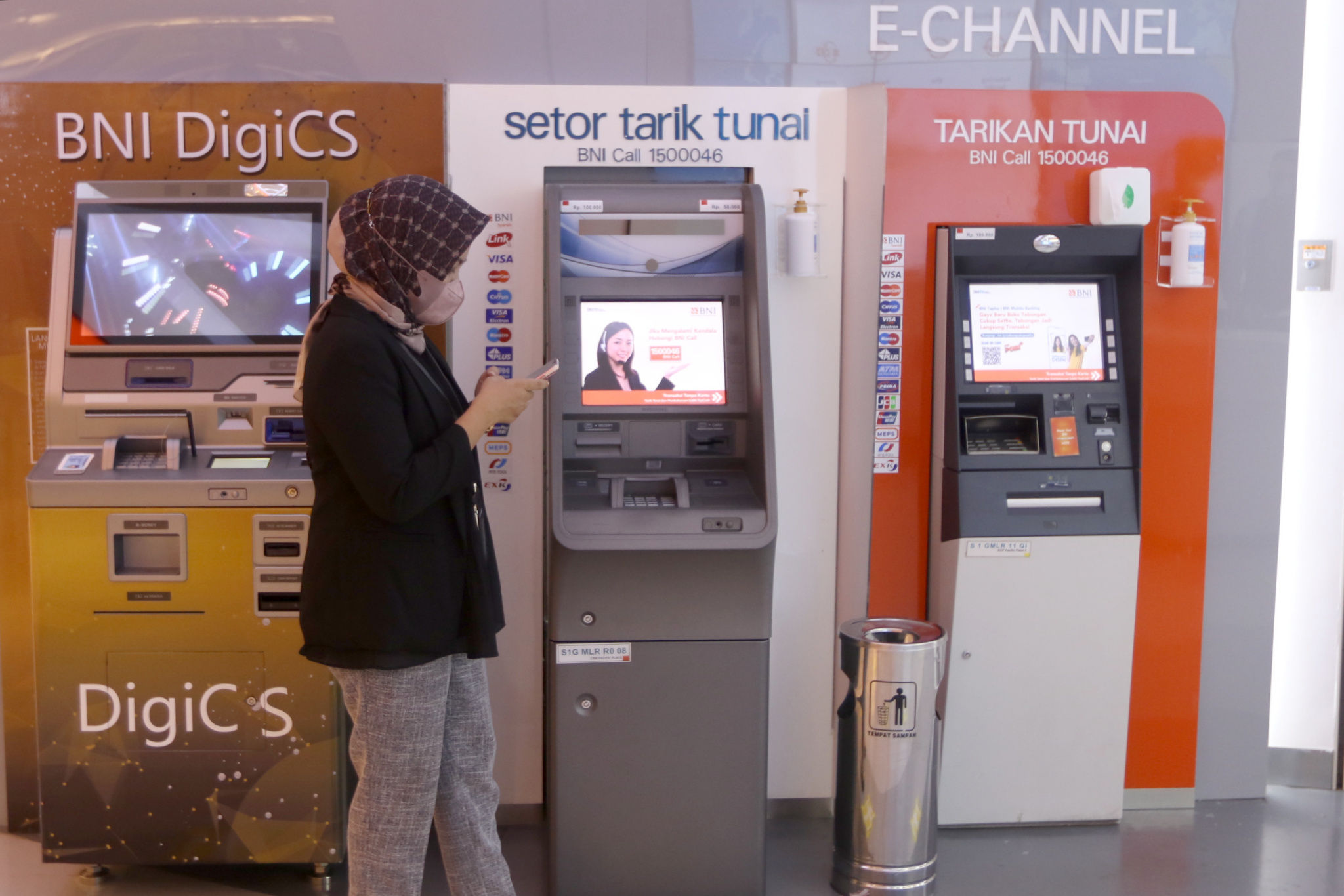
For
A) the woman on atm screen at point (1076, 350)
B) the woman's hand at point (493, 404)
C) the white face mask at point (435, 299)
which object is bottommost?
the woman's hand at point (493, 404)

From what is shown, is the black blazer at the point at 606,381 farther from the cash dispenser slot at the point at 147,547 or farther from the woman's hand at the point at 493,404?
the cash dispenser slot at the point at 147,547

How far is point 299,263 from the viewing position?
9.50ft

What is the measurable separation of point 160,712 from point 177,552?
42 cm

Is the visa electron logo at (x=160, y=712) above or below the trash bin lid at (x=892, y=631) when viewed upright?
below

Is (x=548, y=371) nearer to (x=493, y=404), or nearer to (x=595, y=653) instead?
(x=493, y=404)

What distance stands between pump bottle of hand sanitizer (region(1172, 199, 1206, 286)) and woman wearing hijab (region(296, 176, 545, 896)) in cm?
208

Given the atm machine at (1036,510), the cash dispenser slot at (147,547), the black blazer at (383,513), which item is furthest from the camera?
the atm machine at (1036,510)

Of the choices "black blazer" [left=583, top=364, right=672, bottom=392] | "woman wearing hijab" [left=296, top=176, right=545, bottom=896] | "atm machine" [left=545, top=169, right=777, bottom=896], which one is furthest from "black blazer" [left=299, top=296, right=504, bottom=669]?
"black blazer" [left=583, top=364, right=672, bottom=392]

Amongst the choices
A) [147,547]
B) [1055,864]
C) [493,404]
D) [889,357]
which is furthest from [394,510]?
[1055,864]

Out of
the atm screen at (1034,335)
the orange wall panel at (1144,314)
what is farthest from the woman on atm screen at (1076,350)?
the orange wall panel at (1144,314)

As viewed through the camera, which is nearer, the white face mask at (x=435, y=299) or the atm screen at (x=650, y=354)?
the white face mask at (x=435, y=299)

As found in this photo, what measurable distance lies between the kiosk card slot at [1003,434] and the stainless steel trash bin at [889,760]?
0.57 metres

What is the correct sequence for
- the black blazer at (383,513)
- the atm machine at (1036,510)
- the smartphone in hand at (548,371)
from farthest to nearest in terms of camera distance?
the atm machine at (1036,510), the smartphone in hand at (548,371), the black blazer at (383,513)

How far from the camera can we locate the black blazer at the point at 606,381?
2785 mm
